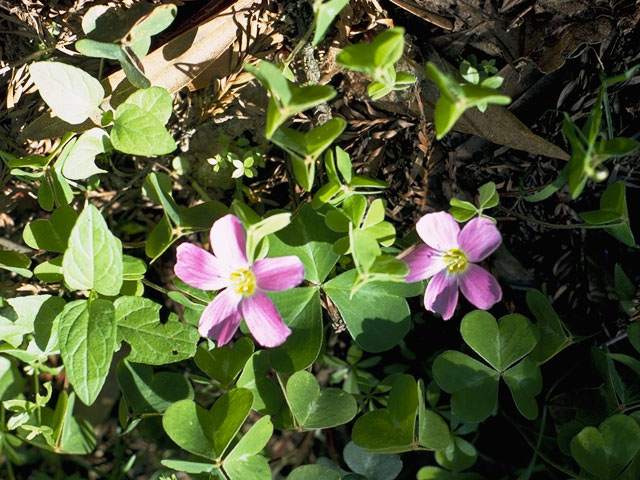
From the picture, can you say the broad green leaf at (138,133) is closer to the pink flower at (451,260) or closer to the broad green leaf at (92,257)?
the broad green leaf at (92,257)

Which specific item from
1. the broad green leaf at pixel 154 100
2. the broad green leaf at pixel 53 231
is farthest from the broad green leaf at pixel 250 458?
the broad green leaf at pixel 154 100

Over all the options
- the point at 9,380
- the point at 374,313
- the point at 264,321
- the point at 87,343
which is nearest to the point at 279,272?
the point at 264,321

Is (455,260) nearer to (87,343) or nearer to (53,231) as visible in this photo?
(87,343)

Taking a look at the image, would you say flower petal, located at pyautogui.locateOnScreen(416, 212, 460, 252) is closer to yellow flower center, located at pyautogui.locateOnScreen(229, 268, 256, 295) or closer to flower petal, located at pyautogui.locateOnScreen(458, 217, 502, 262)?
flower petal, located at pyautogui.locateOnScreen(458, 217, 502, 262)

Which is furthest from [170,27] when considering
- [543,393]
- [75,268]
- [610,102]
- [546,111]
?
[543,393]

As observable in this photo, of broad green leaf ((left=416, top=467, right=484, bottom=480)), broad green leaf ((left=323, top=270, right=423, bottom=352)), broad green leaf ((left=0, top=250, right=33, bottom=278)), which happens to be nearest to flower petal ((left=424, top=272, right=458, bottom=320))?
broad green leaf ((left=323, top=270, right=423, bottom=352))
